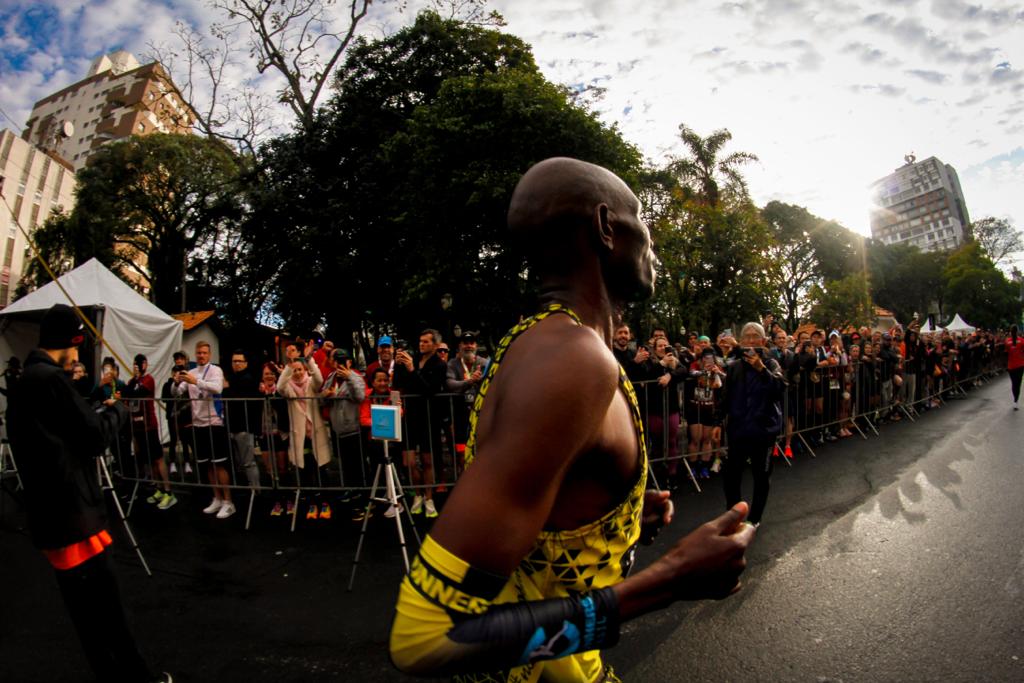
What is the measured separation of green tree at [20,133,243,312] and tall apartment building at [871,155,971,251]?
153m

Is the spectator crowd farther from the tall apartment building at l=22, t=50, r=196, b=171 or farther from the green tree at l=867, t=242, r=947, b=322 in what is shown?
the tall apartment building at l=22, t=50, r=196, b=171

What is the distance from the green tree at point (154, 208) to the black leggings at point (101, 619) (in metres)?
26.8

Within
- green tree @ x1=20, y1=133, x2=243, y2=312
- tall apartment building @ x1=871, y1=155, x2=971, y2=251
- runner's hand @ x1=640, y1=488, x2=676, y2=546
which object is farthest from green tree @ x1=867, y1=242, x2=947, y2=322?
tall apartment building @ x1=871, y1=155, x2=971, y2=251

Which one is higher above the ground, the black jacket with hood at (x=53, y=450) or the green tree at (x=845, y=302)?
the green tree at (x=845, y=302)

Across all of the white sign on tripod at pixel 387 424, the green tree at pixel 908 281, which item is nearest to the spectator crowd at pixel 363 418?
the white sign on tripod at pixel 387 424

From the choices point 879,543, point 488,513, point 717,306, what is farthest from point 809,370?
point 717,306

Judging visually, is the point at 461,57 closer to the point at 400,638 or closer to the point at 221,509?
the point at 221,509

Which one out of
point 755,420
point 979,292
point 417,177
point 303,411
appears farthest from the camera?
point 979,292

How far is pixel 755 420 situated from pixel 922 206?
588 feet

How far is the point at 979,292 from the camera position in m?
50.3

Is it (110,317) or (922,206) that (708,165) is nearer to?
(110,317)

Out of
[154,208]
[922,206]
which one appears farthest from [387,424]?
[922,206]

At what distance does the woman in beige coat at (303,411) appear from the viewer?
6762 mm

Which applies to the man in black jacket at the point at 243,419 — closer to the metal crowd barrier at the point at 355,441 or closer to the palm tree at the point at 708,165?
the metal crowd barrier at the point at 355,441
